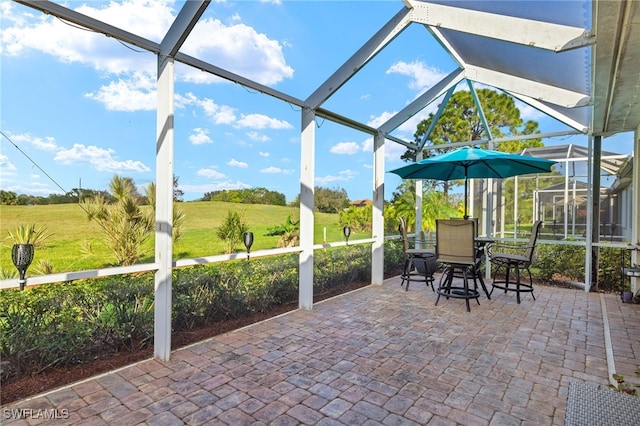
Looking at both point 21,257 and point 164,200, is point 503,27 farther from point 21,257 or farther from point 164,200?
point 21,257

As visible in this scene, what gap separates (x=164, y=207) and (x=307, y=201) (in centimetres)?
196

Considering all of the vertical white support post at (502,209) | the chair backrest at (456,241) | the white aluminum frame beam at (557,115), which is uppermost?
the white aluminum frame beam at (557,115)

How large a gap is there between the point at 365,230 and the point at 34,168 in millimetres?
4935

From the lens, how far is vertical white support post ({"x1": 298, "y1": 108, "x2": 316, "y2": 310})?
4520 mm

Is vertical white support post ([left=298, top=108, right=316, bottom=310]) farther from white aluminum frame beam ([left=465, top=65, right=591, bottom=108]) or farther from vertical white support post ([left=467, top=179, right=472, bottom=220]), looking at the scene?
vertical white support post ([left=467, top=179, right=472, bottom=220])

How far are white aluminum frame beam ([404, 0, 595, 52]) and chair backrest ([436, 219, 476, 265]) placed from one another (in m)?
2.31

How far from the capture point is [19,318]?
2.51 meters

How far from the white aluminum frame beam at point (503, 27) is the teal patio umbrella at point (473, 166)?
1629mm

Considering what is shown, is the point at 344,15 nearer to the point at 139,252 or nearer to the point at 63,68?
the point at 63,68

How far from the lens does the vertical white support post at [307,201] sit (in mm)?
4520

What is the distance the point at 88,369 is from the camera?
9.12 feet

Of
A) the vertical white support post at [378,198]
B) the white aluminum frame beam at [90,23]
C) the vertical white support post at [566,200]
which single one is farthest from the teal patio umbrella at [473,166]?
the white aluminum frame beam at [90,23]

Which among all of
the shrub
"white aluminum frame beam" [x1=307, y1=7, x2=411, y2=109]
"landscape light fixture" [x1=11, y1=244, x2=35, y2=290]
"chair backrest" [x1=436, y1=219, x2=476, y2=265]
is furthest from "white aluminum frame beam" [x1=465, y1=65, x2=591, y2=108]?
"landscape light fixture" [x1=11, y1=244, x2=35, y2=290]

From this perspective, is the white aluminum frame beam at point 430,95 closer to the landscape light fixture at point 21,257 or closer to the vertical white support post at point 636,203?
the vertical white support post at point 636,203
